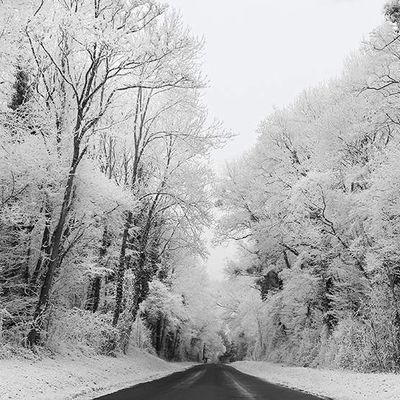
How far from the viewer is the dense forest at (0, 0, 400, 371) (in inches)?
634

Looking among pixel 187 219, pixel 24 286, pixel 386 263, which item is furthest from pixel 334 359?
pixel 24 286

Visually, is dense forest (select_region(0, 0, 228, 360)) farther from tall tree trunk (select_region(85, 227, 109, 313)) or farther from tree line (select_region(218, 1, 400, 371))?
tree line (select_region(218, 1, 400, 371))

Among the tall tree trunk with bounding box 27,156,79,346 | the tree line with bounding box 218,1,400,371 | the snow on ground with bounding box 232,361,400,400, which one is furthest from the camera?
the tree line with bounding box 218,1,400,371

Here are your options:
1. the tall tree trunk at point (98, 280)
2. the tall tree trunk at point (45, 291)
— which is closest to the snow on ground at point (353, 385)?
the tall tree trunk at point (45, 291)

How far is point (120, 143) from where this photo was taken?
90.9ft

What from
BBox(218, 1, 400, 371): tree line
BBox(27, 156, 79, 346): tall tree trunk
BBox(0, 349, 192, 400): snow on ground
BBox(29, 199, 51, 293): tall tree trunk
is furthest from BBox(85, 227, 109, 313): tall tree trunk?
BBox(218, 1, 400, 371): tree line

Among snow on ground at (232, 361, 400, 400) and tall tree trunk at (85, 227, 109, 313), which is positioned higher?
tall tree trunk at (85, 227, 109, 313)

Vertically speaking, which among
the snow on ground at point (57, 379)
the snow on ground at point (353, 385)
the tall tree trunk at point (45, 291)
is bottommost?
the snow on ground at point (57, 379)

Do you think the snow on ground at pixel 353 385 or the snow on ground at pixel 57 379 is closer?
the snow on ground at pixel 57 379

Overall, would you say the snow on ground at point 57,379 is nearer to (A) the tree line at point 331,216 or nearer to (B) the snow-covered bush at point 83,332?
(B) the snow-covered bush at point 83,332

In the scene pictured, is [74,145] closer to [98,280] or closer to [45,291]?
[45,291]

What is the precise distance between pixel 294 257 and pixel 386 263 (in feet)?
49.2

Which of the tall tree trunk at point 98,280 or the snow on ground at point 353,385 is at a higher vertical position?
the tall tree trunk at point 98,280

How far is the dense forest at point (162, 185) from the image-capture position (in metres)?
16.1
